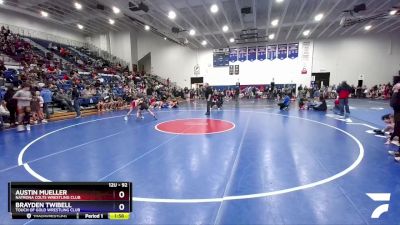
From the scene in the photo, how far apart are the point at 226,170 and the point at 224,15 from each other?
45.6 ft

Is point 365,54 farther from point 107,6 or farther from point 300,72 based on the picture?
point 107,6

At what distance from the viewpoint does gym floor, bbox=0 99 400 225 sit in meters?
2.74

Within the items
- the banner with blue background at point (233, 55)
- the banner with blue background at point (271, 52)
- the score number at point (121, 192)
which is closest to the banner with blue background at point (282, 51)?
the banner with blue background at point (271, 52)

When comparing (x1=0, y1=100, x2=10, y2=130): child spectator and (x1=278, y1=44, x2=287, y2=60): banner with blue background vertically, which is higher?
(x1=278, y1=44, x2=287, y2=60): banner with blue background

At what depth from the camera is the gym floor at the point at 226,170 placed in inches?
108

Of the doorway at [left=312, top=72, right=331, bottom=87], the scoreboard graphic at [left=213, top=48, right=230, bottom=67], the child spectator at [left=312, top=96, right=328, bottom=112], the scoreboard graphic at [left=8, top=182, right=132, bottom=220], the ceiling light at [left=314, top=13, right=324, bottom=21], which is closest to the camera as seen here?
the scoreboard graphic at [left=8, top=182, right=132, bottom=220]

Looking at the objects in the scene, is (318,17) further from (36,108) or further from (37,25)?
(37,25)

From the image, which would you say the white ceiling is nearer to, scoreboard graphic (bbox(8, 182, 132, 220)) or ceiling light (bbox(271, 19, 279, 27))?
ceiling light (bbox(271, 19, 279, 27))

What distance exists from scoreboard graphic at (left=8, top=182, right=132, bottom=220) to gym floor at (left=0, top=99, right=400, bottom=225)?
A: 105 cm

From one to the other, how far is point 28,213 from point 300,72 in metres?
25.8

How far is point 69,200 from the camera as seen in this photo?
168cm

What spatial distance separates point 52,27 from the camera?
75.7ft

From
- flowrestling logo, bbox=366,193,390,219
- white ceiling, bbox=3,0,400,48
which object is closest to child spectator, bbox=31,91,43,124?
white ceiling, bbox=3,0,400,48

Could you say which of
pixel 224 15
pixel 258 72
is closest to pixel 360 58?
pixel 258 72
